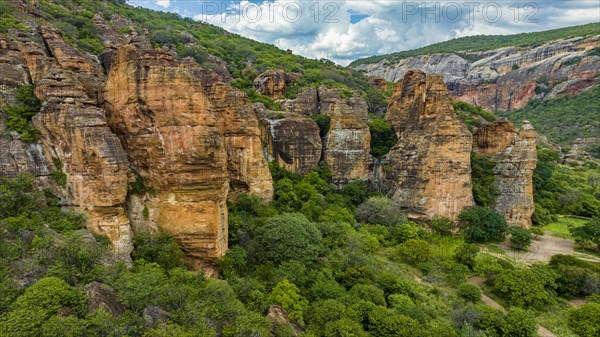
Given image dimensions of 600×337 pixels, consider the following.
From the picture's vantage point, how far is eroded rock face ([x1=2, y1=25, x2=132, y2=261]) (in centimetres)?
1739

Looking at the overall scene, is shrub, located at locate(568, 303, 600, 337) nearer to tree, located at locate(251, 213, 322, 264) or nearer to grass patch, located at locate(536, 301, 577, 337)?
grass patch, located at locate(536, 301, 577, 337)

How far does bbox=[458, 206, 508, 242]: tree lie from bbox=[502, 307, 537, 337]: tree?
46.7ft


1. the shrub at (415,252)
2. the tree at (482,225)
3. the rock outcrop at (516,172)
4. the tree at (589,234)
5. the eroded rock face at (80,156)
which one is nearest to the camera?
the eroded rock face at (80,156)

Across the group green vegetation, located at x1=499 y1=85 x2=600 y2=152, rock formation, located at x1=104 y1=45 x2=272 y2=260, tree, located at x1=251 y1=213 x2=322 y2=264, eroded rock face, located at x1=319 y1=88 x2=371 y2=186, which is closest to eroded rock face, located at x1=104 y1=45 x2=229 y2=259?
rock formation, located at x1=104 y1=45 x2=272 y2=260

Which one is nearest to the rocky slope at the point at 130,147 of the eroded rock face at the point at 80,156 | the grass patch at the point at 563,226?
the eroded rock face at the point at 80,156

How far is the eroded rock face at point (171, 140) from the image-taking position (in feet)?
63.0

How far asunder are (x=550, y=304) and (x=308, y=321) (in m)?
18.4

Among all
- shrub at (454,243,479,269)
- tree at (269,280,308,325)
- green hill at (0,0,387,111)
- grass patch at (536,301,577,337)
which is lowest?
grass patch at (536,301,577,337)

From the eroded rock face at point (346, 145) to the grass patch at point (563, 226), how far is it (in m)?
22.7

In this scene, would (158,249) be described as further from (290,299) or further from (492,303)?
(492,303)

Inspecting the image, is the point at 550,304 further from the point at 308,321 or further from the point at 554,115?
the point at 554,115

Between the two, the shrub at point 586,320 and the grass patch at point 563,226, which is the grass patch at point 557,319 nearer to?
the shrub at point 586,320

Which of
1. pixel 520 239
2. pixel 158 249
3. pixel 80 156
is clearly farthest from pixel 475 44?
pixel 80 156

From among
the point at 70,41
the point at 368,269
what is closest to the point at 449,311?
the point at 368,269
